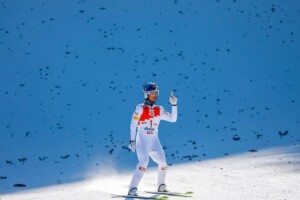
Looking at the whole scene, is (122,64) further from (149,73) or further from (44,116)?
(44,116)

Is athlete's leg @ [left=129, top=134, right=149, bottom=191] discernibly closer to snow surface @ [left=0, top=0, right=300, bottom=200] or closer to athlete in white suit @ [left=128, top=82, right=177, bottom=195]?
athlete in white suit @ [left=128, top=82, right=177, bottom=195]

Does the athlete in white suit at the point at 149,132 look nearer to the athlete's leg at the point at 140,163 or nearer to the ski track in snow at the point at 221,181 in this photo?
the athlete's leg at the point at 140,163

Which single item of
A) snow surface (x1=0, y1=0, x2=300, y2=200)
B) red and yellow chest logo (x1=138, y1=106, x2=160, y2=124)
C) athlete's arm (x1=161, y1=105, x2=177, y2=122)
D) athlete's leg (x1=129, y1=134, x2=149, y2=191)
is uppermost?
snow surface (x1=0, y1=0, x2=300, y2=200)

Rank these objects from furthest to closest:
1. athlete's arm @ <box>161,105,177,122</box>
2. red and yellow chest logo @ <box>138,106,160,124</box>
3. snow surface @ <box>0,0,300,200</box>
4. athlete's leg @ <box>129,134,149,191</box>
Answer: snow surface @ <box>0,0,300,200</box> → athlete's arm @ <box>161,105,177,122</box> → red and yellow chest logo @ <box>138,106,160,124</box> → athlete's leg @ <box>129,134,149,191</box>

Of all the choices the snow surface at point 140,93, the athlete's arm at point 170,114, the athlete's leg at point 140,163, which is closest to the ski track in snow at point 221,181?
the snow surface at point 140,93

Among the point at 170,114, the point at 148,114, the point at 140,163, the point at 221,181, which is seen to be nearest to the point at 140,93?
the point at 221,181

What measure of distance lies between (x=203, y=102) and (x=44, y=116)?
6.36 m

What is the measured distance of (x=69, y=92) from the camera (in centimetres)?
1981

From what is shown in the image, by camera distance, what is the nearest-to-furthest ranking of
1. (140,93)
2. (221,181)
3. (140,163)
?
(140,163), (221,181), (140,93)

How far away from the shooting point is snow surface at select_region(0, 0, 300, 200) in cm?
1230

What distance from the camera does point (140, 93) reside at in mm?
20016

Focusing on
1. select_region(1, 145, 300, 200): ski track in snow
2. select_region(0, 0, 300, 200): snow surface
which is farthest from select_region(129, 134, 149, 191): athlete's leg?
select_region(0, 0, 300, 200): snow surface

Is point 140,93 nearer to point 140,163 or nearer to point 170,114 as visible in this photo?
point 170,114

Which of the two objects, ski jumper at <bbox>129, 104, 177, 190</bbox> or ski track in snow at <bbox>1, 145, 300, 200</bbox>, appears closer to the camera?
ski track in snow at <bbox>1, 145, 300, 200</bbox>
